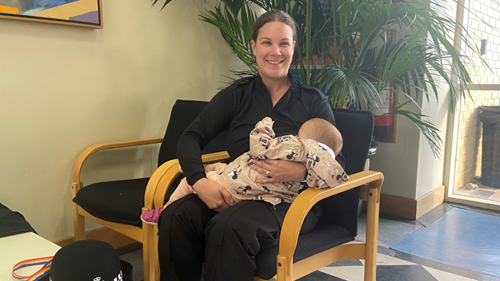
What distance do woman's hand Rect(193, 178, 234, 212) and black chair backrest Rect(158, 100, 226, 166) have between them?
2.37 ft

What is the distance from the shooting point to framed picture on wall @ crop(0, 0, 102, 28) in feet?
5.72

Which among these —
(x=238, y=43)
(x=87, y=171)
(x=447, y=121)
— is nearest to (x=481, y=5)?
(x=447, y=121)

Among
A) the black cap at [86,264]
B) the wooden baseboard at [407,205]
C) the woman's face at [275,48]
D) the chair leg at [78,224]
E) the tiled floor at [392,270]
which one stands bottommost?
the tiled floor at [392,270]

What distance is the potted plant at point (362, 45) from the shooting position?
1949 mm

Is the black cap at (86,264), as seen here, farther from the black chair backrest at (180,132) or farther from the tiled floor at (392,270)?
the black chair backrest at (180,132)

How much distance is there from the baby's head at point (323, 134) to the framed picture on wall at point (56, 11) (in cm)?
130

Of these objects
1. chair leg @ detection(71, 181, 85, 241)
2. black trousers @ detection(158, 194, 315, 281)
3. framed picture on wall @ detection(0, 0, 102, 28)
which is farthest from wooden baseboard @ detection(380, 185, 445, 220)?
framed picture on wall @ detection(0, 0, 102, 28)

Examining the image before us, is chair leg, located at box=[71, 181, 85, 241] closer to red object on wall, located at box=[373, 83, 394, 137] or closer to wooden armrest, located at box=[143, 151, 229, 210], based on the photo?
wooden armrest, located at box=[143, 151, 229, 210]

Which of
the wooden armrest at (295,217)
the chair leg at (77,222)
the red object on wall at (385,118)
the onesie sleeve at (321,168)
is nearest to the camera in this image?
the wooden armrest at (295,217)

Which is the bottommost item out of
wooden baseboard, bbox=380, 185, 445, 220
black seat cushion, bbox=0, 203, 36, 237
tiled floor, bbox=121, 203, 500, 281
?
tiled floor, bbox=121, 203, 500, 281

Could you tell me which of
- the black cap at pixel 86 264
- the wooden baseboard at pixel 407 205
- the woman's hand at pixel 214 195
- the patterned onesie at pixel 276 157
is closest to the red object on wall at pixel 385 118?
the wooden baseboard at pixel 407 205

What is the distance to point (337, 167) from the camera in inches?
49.9

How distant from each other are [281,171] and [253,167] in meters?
0.10

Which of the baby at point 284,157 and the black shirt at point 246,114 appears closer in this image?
the baby at point 284,157
